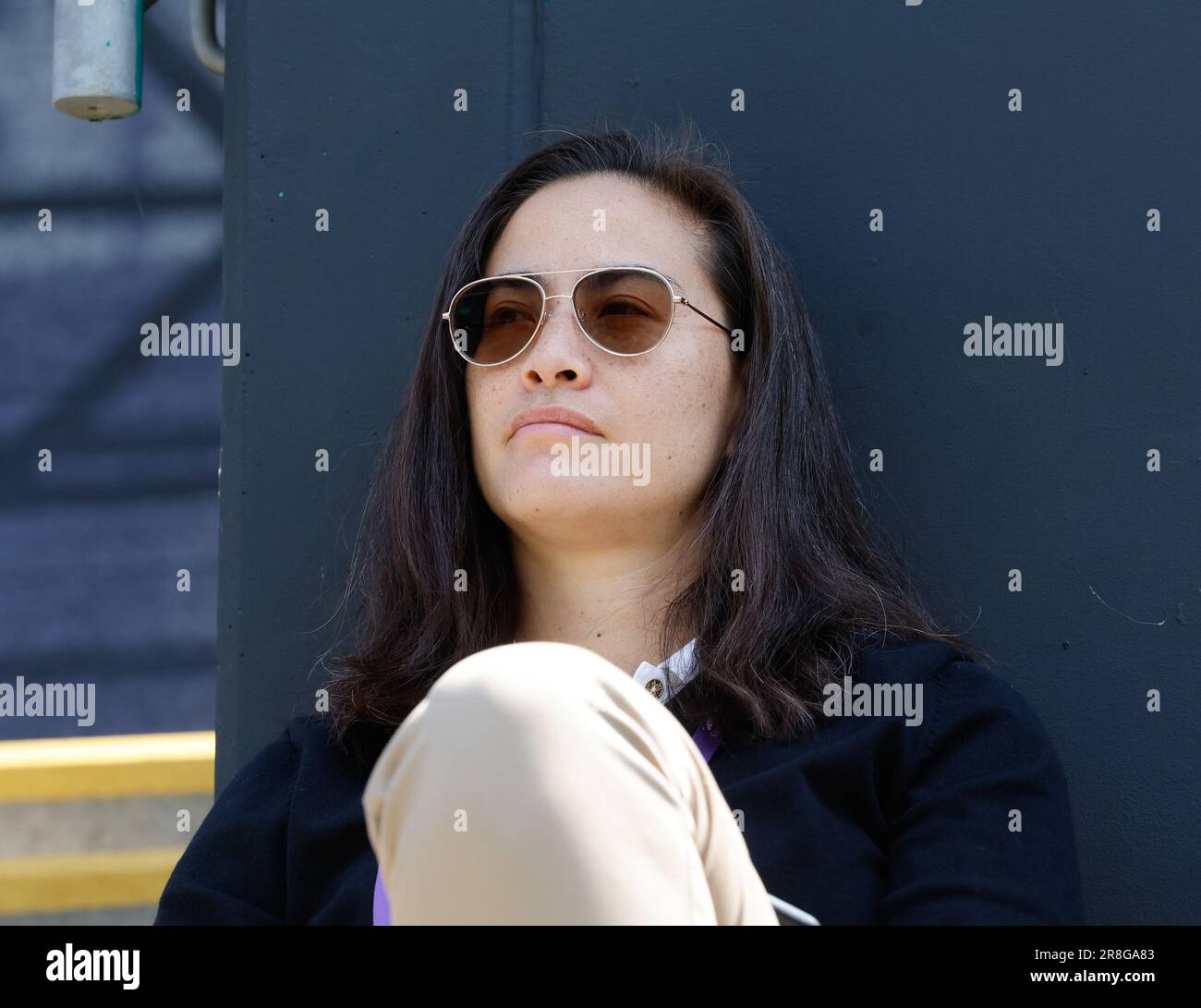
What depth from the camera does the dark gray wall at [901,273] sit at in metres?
2.27

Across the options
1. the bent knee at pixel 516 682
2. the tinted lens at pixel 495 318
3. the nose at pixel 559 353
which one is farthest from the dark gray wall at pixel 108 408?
the bent knee at pixel 516 682

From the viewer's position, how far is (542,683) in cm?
117

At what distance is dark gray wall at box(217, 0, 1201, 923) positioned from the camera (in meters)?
2.27

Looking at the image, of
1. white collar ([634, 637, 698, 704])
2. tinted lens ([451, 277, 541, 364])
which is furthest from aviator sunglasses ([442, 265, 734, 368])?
white collar ([634, 637, 698, 704])

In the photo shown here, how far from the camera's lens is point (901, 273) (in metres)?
2.39

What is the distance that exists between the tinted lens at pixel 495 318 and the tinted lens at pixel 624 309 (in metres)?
0.08

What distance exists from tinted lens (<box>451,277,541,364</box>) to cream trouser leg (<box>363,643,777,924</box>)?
95cm

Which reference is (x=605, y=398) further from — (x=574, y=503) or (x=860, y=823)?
(x=860, y=823)

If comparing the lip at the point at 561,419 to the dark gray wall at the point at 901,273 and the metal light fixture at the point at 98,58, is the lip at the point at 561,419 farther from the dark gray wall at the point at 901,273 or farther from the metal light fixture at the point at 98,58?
the metal light fixture at the point at 98,58

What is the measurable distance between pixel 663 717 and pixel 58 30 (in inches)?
66.9

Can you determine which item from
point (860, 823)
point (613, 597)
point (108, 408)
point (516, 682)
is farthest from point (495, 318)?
point (108, 408)

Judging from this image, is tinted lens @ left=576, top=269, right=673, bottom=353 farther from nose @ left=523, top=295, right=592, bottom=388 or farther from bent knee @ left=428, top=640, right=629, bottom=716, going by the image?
bent knee @ left=428, top=640, right=629, bottom=716
